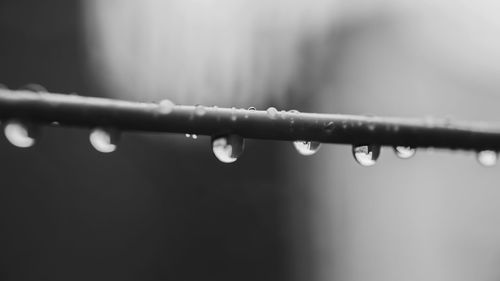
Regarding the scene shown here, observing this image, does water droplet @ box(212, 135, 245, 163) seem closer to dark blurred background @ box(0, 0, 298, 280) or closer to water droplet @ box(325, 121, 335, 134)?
water droplet @ box(325, 121, 335, 134)

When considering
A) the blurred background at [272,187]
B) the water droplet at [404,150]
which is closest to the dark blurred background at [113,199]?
the blurred background at [272,187]

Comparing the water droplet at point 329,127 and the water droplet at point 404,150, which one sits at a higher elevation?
the water droplet at point 329,127

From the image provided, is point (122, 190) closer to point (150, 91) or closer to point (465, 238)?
point (465, 238)

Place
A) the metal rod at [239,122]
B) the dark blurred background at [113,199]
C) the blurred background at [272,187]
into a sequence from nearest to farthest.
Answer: the metal rod at [239,122]
the blurred background at [272,187]
the dark blurred background at [113,199]

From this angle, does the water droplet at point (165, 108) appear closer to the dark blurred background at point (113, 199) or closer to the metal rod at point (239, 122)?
the metal rod at point (239, 122)

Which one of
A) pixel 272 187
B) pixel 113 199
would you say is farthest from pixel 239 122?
pixel 113 199

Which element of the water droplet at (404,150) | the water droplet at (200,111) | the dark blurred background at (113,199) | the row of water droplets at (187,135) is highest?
the water droplet at (200,111)

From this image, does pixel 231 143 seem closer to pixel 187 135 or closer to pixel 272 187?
pixel 187 135
